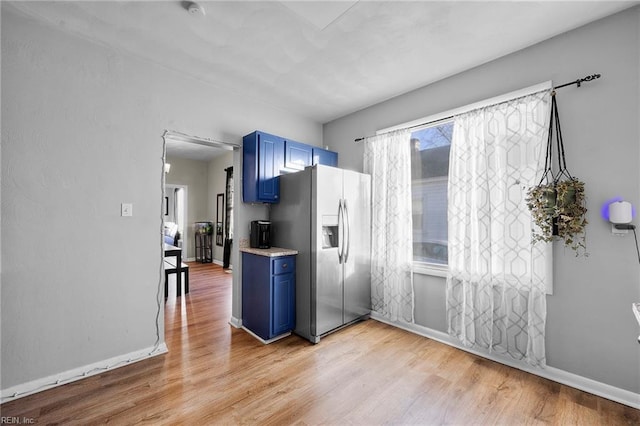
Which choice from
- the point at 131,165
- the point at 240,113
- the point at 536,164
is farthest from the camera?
the point at 240,113

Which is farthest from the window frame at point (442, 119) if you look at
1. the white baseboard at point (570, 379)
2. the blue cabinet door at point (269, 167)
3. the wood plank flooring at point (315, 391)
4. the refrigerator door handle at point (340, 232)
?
the blue cabinet door at point (269, 167)

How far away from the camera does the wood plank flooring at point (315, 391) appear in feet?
5.85

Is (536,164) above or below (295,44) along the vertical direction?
below

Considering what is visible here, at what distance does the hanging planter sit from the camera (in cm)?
205

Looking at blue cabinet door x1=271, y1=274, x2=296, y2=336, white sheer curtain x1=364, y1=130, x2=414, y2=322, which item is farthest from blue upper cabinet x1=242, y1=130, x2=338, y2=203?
white sheer curtain x1=364, y1=130, x2=414, y2=322

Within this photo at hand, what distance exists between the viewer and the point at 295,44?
2348mm

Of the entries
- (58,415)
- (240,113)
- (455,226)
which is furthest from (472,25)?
(58,415)

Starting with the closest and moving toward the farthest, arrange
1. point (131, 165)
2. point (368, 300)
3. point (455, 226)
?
point (131, 165), point (455, 226), point (368, 300)

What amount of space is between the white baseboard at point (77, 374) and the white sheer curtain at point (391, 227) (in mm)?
2470

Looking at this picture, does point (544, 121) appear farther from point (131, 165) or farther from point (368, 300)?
point (131, 165)

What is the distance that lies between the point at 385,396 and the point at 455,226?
5.57ft

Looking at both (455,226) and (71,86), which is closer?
(71,86)

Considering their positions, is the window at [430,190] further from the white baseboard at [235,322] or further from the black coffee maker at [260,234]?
the white baseboard at [235,322]

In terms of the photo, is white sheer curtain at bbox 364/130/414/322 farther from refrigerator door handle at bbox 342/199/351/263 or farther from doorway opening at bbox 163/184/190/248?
doorway opening at bbox 163/184/190/248
